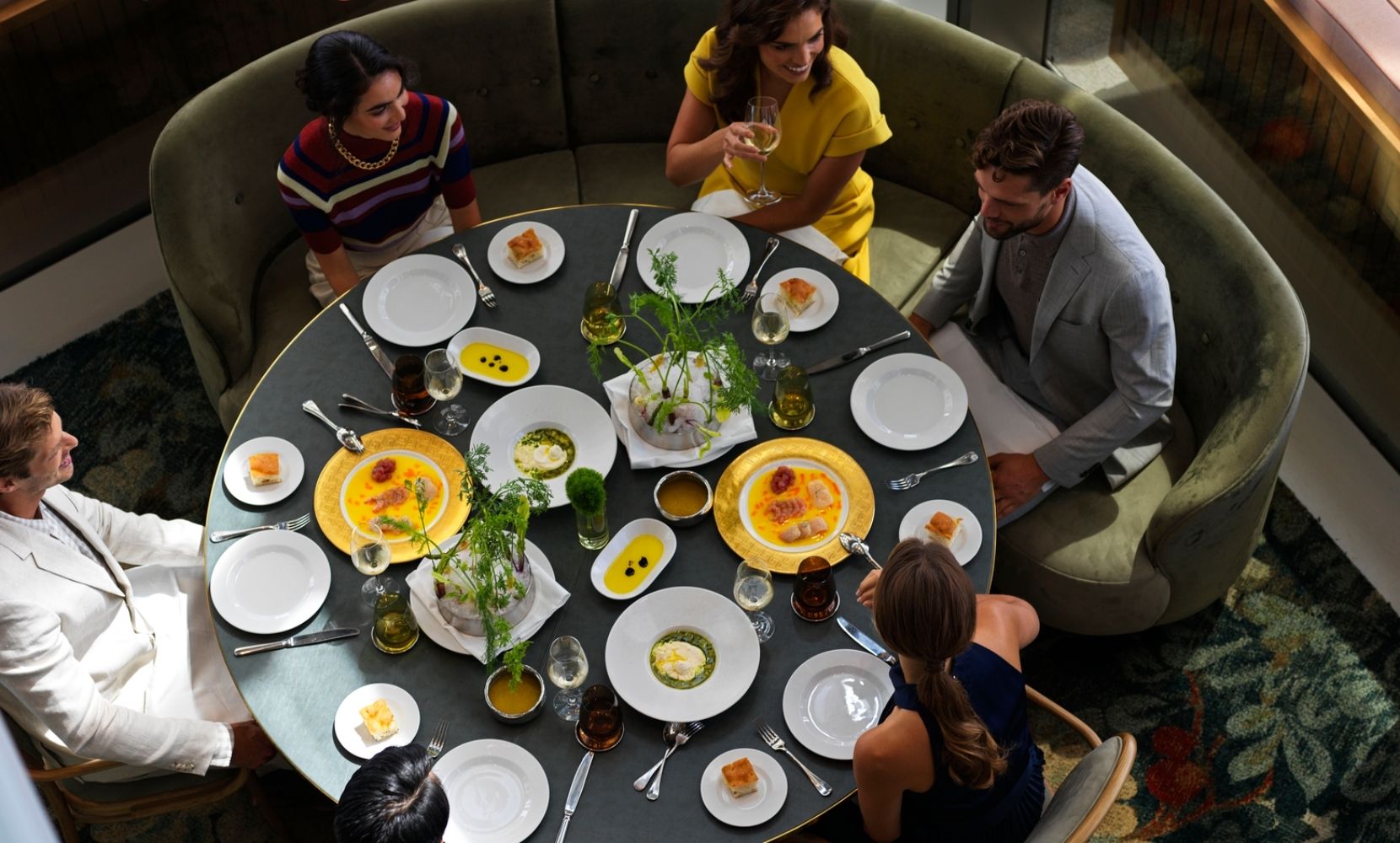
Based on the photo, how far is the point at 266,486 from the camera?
2.86 m

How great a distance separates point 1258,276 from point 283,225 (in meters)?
2.71

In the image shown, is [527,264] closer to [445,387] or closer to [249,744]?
[445,387]

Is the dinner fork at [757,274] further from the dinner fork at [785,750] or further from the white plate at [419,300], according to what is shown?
the dinner fork at [785,750]

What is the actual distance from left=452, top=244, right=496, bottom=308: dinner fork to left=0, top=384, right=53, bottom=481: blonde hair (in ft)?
3.33

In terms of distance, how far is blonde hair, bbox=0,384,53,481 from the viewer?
2566mm

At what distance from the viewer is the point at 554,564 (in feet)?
8.95

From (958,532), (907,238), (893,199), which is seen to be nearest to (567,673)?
(958,532)

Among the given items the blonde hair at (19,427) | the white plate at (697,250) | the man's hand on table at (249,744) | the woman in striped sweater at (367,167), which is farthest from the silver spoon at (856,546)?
the blonde hair at (19,427)

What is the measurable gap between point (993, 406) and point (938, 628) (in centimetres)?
125

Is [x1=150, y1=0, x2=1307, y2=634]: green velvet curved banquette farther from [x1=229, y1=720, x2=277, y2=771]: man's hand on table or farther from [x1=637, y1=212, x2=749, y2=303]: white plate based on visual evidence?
[x1=229, y1=720, x2=277, y2=771]: man's hand on table

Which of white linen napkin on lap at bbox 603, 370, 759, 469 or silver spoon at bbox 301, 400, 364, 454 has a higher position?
silver spoon at bbox 301, 400, 364, 454

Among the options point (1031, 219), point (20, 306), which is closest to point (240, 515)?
point (1031, 219)

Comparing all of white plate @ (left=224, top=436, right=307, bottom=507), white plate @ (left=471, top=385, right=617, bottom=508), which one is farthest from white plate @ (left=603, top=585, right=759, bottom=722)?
white plate @ (left=224, top=436, right=307, bottom=507)

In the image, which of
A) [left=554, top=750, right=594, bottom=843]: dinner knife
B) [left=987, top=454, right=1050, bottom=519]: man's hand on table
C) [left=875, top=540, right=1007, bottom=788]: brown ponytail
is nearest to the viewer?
[left=875, top=540, right=1007, bottom=788]: brown ponytail
